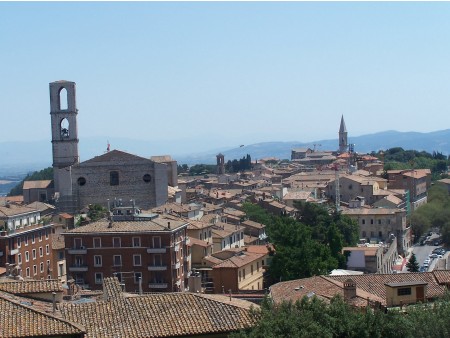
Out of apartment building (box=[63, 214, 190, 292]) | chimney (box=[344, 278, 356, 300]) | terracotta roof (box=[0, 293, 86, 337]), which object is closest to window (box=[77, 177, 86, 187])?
apartment building (box=[63, 214, 190, 292])

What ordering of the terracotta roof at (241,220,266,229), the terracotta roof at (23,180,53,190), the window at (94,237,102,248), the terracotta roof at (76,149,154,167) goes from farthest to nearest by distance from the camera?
the terracotta roof at (23,180,53,190)
the terracotta roof at (76,149,154,167)
the terracotta roof at (241,220,266,229)
the window at (94,237,102,248)

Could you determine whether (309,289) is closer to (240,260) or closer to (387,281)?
(387,281)

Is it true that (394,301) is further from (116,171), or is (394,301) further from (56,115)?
(56,115)

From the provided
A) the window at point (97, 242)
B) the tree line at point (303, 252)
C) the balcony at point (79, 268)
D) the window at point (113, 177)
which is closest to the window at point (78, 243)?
the window at point (97, 242)

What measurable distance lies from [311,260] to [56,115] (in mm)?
41061

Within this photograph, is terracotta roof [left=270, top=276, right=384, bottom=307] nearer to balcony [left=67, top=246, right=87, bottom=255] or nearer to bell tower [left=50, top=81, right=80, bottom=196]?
balcony [left=67, top=246, right=87, bottom=255]

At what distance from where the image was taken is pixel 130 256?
125 feet

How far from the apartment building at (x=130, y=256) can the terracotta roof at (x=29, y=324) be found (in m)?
23.0

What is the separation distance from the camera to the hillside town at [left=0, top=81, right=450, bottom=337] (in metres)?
15.3

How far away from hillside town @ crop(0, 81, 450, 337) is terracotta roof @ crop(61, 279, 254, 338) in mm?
32

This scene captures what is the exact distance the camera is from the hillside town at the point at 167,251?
15336 mm

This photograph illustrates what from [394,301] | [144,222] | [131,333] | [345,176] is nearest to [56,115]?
[345,176]

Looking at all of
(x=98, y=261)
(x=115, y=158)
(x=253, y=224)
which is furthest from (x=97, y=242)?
(x=115, y=158)

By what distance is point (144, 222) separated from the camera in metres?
39.6
